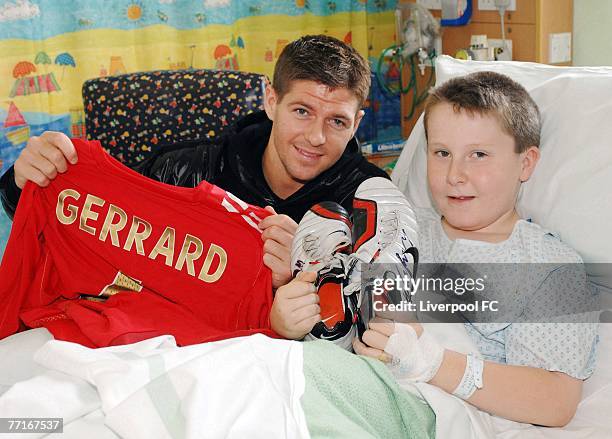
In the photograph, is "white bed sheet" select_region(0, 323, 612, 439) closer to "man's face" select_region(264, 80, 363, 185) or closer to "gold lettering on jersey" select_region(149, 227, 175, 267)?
"gold lettering on jersey" select_region(149, 227, 175, 267)

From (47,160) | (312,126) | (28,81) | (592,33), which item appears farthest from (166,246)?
(592,33)

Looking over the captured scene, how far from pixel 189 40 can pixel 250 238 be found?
1.76m

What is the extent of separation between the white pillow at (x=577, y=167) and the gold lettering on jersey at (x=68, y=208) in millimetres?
883

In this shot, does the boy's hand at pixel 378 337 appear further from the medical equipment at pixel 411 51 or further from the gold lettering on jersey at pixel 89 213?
the medical equipment at pixel 411 51

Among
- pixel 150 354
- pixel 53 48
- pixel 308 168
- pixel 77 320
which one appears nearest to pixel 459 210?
pixel 308 168

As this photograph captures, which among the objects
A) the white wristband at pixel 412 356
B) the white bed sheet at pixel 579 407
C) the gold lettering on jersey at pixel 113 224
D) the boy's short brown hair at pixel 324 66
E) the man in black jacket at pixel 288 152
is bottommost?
the white bed sheet at pixel 579 407

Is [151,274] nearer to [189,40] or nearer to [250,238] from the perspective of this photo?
[250,238]

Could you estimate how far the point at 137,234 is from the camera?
1.47 m

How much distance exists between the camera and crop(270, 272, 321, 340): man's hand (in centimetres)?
125

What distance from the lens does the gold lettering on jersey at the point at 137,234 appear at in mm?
1467

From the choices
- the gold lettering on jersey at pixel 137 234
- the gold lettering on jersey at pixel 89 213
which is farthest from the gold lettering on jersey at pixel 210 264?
the gold lettering on jersey at pixel 89 213

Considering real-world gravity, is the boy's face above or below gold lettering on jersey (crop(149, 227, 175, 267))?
above

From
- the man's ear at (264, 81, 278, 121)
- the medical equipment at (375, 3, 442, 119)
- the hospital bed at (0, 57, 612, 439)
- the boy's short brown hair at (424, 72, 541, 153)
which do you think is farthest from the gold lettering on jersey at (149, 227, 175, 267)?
the medical equipment at (375, 3, 442, 119)

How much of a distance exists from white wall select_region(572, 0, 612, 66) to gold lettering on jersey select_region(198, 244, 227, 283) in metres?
1.83
